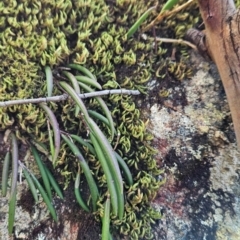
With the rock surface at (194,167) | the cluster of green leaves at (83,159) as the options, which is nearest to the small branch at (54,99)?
the cluster of green leaves at (83,159)

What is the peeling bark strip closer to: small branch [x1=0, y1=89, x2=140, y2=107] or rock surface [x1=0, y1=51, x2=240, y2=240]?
rock surface [x1=0, y1=51, x2=240, y2=240]

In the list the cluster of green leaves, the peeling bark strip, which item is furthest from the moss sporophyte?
the peeling bark strip

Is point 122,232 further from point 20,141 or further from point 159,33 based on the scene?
point 159,33

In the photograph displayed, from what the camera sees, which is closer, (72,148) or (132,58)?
(72,148)

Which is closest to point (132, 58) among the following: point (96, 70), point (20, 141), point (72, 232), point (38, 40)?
point (96, 70)

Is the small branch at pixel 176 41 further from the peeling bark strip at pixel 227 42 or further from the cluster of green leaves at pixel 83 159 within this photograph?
the cluster of green leaves at pixel 83 159

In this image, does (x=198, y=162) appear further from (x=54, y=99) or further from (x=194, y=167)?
(x=54, y=99)

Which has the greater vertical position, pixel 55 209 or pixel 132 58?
pixel 132 58
